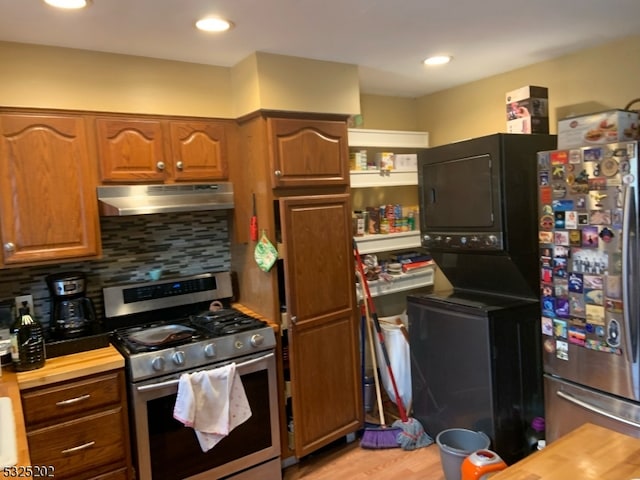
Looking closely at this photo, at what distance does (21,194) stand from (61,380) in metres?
0.82

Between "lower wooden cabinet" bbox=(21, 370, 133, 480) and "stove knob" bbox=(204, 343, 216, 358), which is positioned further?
"stove knob" bbox=(204, 343, 216, 358)

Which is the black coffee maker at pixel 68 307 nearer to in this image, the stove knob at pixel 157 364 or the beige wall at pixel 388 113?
the stove knob at pixel 157 364

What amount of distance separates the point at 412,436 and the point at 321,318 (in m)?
0.89

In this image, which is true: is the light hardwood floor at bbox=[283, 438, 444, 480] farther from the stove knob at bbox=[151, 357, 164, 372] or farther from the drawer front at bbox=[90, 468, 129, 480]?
the stove knob at bbox=[151, 357, 164, 372]

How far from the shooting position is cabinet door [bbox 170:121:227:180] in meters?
2.46

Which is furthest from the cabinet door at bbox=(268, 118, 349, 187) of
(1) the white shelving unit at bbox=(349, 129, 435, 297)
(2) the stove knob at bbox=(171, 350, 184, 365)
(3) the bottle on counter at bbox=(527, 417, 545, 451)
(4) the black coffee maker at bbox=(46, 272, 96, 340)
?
(3) the bottle on counter at bbox=(527, 417, 545, 451)

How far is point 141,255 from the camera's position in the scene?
2629mm

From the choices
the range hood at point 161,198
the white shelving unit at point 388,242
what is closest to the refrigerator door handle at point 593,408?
the white shelving unit at point 388,242

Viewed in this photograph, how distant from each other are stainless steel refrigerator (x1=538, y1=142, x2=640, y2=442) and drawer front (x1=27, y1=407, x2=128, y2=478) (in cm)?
202

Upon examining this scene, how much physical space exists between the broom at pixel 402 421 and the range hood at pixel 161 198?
0.85 meters

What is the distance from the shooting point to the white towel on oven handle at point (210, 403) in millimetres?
2119

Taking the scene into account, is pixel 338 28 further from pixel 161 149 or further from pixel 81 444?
pixel 81 444

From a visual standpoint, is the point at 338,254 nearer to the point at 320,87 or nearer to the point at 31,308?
the point at 320,87

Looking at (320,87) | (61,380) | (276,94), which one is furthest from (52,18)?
(61,380)
